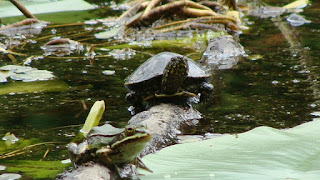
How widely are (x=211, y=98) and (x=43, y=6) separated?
5.33m

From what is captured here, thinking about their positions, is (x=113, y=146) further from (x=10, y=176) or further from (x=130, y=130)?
(x=10, y=176)

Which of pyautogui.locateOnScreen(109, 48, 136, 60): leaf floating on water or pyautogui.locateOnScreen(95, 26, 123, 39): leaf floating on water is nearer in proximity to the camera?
pyautogui.locateOnScreen(109, 48, 136, 60): leaf floating on water

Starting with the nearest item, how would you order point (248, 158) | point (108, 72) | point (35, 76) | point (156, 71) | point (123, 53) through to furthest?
point (248, 158) → point (156, 71) → point (35, 76) → point (108, 72) → point (123, 53)

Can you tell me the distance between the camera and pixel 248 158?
5.36 feet

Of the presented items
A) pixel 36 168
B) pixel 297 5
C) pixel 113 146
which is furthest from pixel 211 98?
pixel 297 5

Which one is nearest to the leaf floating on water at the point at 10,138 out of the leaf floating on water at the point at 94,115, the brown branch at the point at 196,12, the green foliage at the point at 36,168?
the green foliage at the point at 36,168

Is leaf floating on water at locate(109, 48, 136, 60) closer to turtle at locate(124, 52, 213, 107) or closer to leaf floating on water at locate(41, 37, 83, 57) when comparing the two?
leaf floating on water at locate(41, 37, 83, 57)

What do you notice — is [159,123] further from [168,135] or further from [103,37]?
[103,37]

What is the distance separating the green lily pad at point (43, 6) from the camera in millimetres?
7547

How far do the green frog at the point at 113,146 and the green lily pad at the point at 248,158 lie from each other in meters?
0.07

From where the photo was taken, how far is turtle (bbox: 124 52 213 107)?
2793 millimetres

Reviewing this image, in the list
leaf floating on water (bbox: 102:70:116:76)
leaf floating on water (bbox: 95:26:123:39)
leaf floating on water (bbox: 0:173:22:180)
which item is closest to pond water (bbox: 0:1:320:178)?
leaf floating on water (bbox: 102:70:116:76)

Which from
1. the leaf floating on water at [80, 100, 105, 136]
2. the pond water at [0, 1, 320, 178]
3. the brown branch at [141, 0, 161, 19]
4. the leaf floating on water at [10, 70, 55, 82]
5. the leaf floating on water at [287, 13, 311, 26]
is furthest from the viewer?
the leaf floating on water at [287, 13, 311, 26]

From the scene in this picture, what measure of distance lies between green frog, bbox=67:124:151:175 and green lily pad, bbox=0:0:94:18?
6026 millimetres
